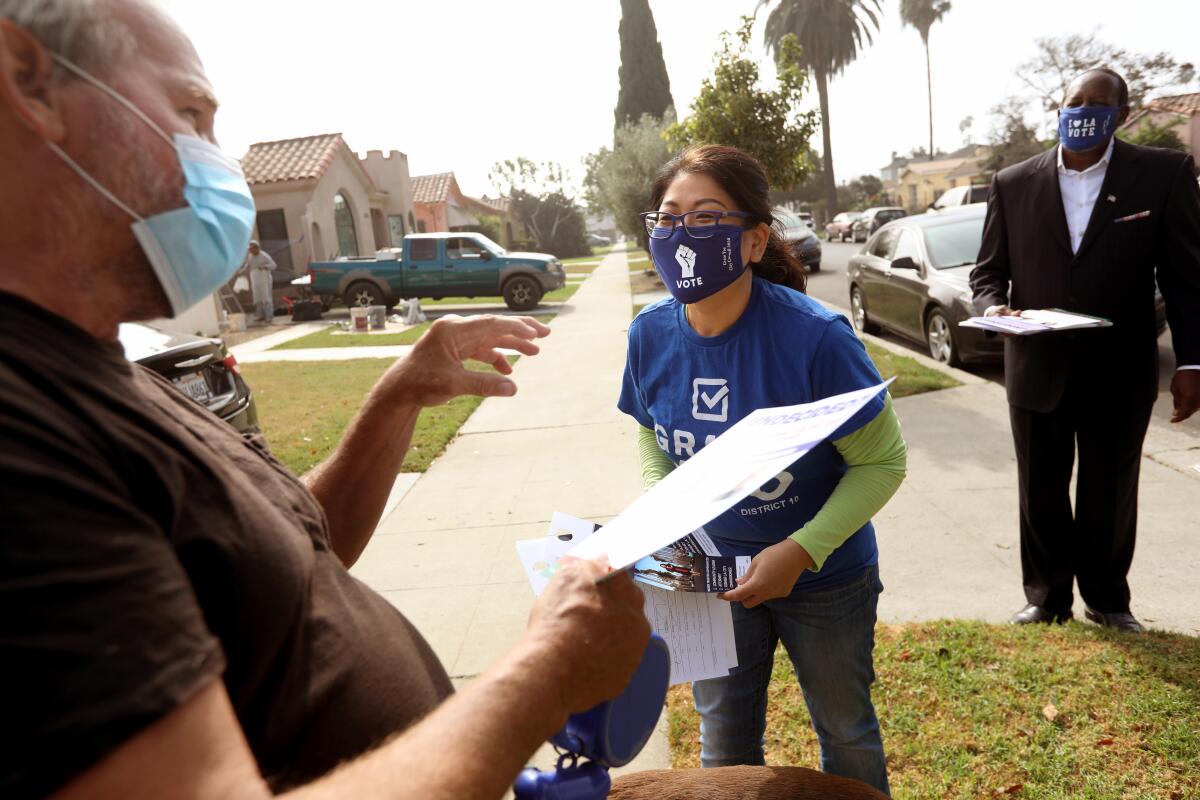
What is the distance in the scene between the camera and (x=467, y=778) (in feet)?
2.99

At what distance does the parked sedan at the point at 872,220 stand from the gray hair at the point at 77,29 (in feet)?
121

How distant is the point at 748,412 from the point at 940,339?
8094 mm

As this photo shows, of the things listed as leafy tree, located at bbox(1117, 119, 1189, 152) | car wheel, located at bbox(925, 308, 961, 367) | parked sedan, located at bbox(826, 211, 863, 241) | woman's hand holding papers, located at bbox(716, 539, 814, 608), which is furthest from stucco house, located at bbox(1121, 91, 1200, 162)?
woman's hand holding papers, located at bbox(716, 539, 814, 608)

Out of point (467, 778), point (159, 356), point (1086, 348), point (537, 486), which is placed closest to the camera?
point (467, 778)

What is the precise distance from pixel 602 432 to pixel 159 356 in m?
3.86

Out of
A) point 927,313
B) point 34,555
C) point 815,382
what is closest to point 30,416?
point 34,555

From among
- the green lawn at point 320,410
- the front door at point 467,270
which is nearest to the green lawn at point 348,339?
the green lawn at point 320,410

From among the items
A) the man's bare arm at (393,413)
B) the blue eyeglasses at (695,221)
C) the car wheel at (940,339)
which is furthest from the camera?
the car wheel at (940,339)

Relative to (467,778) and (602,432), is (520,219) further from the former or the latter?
(467,778)

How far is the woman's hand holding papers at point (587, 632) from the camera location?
1077mm

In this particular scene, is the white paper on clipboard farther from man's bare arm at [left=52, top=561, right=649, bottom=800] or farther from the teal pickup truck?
the teal pickup truck

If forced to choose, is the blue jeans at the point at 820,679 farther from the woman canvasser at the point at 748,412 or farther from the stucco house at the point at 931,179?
the stucco house at the point at 931,179

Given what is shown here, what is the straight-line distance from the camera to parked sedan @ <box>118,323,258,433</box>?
539cm

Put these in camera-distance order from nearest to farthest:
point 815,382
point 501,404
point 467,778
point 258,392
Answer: point 467,778 → point 815,382 → point 501,404 → point 258,392
